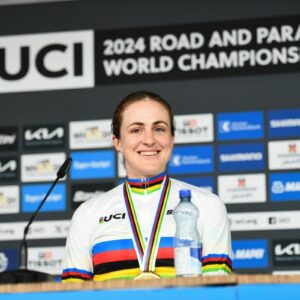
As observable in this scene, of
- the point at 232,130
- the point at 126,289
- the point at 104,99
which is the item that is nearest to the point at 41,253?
the point at 104,99

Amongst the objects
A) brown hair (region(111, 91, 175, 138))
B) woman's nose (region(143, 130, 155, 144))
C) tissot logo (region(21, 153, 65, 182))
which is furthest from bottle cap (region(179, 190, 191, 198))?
tissot logo (region(21, 153, 65, 182))

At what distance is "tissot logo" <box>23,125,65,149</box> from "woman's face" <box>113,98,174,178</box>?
244 cm

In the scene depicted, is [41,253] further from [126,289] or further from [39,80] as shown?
[126,289]

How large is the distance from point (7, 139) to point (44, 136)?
0.24 meters

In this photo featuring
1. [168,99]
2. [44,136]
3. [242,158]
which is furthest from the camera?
[44,136]

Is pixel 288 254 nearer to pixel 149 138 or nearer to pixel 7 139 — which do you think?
pixel 7 139

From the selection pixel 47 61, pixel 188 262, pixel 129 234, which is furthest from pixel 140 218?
pixel 47 61

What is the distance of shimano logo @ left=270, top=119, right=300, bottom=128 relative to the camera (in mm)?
4742

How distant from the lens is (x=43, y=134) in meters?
5.05

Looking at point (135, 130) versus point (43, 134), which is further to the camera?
point (43, 134)

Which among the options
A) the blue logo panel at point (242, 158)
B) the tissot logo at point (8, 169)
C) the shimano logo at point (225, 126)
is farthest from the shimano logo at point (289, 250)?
the tissot logo at point (8, 169)

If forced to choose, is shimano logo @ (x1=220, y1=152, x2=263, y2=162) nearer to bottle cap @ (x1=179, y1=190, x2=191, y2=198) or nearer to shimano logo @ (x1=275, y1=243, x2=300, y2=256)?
shimano logo @ (x1=275, y1=243, x2=300, y2=256)

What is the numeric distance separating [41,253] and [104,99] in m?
1.03

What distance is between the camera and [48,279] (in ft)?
7.64
